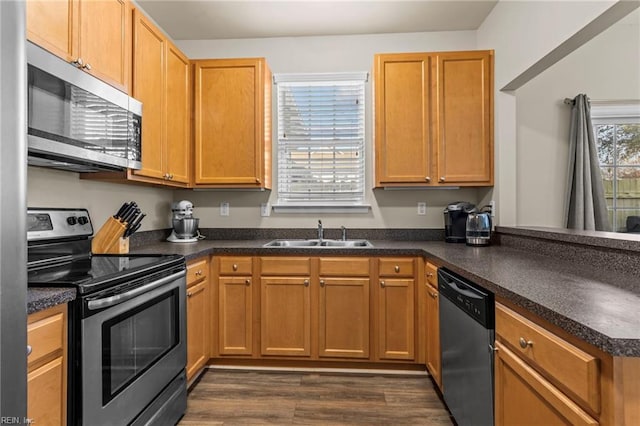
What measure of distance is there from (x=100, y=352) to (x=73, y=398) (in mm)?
157

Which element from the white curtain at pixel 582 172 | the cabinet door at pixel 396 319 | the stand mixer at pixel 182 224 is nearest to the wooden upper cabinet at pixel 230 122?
the stand mixer at pixel 182 224

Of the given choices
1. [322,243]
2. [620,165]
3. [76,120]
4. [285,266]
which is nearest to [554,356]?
[285,266]

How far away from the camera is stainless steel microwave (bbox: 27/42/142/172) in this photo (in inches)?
52.6

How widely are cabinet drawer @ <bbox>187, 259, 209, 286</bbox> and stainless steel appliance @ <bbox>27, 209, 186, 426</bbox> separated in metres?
0.18

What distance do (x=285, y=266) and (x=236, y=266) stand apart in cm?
36

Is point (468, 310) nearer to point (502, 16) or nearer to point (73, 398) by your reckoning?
point (73, 398)

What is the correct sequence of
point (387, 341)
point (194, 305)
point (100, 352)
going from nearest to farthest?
point (100, 352), point (194, 305), point (387, 341)

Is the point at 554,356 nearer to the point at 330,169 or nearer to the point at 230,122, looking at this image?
the point at 330,169

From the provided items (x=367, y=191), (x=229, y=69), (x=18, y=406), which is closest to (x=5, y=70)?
(x=18, y=406)

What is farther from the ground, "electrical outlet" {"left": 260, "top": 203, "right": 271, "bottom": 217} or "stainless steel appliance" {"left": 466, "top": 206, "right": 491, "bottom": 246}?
"electrical outlet" {"left": 260, "top": 203, "right": 271, "bottom": 217}

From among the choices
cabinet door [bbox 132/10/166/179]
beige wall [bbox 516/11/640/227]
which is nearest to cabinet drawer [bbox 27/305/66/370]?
cabinet door [bbox 132/10/166/179]

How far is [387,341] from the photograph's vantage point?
8.17ft

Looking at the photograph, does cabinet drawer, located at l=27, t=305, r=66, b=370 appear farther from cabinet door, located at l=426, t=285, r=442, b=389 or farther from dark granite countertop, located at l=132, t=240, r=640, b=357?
cabinet door, located at l=426, t=285, r=442, b=389

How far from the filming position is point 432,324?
2.25m
